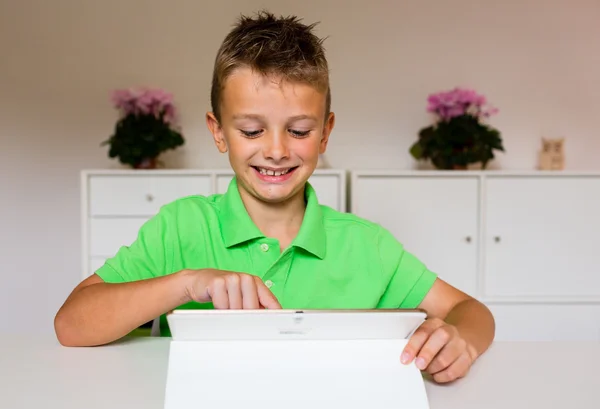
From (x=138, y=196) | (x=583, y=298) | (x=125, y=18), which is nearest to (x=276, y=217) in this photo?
(x=138, y=196)

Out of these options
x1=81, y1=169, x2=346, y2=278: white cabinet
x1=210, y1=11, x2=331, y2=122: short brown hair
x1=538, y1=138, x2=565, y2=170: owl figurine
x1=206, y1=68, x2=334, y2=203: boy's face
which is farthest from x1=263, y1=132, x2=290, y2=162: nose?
x1=538, y1=138, x2=565, y2=170: owl figurine

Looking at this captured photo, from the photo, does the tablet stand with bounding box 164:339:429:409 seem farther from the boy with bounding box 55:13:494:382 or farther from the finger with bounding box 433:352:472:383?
the boy with bounding box 55:13:494:382

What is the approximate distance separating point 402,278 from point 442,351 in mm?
456

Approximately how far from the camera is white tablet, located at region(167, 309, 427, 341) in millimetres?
547

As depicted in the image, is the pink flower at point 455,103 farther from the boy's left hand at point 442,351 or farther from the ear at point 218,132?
the boy's left hand at point 442,351

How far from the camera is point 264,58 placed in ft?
3.32

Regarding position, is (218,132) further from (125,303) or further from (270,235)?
(125,303)

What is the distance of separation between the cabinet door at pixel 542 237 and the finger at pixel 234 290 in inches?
84.5

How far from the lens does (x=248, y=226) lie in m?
1.08

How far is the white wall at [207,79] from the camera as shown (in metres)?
3.08

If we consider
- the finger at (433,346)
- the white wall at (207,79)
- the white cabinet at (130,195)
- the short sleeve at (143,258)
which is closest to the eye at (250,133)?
the short sleeve at (143,258)

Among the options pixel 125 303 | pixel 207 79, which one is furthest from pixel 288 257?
pixel 207 79

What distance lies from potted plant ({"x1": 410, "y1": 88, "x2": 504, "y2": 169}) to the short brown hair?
5.64ft

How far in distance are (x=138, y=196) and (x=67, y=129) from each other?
796 mm
